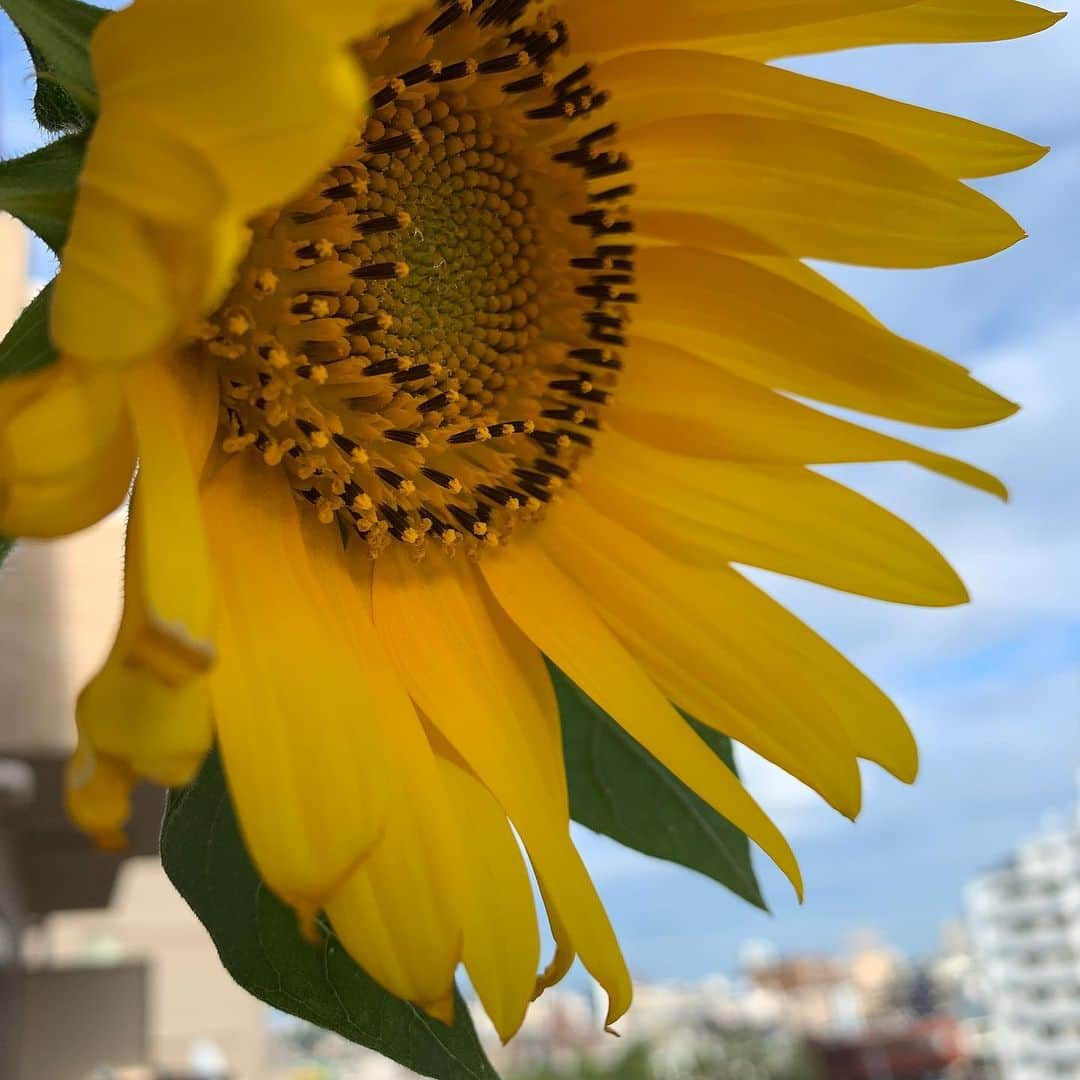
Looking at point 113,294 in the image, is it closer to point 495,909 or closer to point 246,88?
point 246,88

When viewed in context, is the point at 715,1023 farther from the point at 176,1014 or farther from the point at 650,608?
the point at 650,608

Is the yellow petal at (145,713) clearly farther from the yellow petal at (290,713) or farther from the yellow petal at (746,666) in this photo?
the yellow petal at (746,666)

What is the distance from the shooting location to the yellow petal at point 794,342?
19.6 inches

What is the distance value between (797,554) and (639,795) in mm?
118

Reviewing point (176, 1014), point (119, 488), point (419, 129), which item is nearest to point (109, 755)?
point (119, 488)

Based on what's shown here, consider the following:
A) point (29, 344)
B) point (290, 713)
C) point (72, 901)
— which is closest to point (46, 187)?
point (29, 344)

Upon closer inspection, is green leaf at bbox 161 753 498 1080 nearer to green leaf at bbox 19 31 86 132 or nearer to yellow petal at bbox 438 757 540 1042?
yellow petal at bbox 438 757 540 1042

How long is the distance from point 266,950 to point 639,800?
21 centimetres

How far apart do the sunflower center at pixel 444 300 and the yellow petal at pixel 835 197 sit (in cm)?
4

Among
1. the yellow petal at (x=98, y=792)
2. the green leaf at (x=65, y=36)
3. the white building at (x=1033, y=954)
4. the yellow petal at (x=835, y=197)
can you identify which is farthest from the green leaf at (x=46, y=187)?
the white building at (x=1033, y=954)

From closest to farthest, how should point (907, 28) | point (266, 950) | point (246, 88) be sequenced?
point (246, 88) < point (266, 950) < point (907, 28)

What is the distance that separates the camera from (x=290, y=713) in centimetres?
31

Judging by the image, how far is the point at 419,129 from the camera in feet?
1.54

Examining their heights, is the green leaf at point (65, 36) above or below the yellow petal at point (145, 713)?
above
